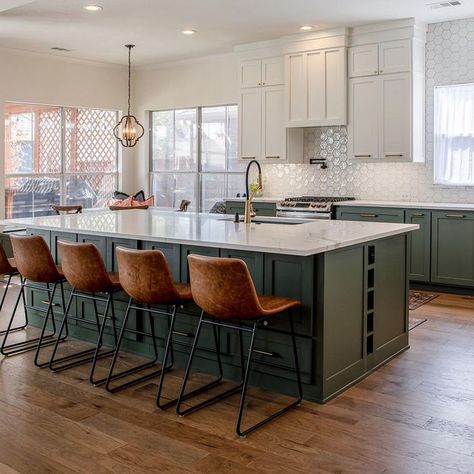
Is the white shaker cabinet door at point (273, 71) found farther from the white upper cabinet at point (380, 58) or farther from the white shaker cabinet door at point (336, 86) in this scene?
the white upper cabinet at point (380, 58)

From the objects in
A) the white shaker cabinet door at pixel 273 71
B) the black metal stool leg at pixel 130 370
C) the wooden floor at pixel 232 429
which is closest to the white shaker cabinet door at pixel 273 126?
the white shaker cabinet door at pixel 273 71

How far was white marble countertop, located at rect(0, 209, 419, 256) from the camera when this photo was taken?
3447mm

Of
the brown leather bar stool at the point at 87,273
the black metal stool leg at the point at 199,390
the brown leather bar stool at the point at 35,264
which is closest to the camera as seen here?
the black metal stool leg at the point at 199,390

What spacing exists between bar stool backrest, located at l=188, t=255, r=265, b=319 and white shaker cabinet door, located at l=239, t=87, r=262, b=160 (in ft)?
15.7

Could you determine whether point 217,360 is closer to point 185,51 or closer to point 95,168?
point 185,51

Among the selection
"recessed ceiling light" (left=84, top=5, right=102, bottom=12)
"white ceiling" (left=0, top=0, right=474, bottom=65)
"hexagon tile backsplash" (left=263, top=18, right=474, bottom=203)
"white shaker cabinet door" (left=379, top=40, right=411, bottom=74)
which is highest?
"white ceiling" (left=0, top=0, right=474, bottom=65)

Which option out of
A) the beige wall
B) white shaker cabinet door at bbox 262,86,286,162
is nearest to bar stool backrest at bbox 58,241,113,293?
white shaker cabinet door at bbox 262,86,286,162

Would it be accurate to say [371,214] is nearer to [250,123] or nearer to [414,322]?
[414,322]

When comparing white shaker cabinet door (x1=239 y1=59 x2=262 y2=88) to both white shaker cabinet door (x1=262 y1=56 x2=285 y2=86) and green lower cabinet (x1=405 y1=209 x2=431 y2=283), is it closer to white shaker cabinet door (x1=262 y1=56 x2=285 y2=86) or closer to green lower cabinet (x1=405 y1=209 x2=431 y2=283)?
white shaker cabinet door (x1=262 y1=56 x2=285 y2=86)

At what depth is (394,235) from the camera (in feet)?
13.8

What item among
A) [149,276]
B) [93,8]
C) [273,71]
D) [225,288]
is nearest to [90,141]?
[273,71]

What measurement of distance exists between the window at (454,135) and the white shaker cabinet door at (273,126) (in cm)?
180

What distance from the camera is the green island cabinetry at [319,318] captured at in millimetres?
3475

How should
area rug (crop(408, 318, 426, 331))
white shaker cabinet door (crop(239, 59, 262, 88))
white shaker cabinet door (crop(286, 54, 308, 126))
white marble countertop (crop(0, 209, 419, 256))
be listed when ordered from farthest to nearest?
1. white shaker cabinet door (crop(239, 59, 262, 88))
2. white shaker cabinet door (crop(286, 54, 308, 126))
3. area rug (crop(408, 318, 426, 331))
4. white marble countertop (crop(0, 209, 419, 256))
